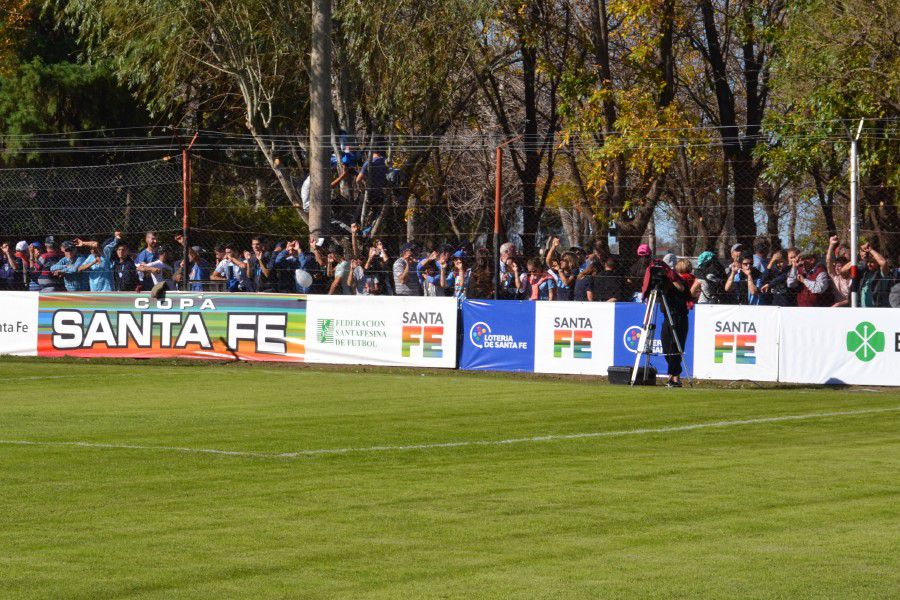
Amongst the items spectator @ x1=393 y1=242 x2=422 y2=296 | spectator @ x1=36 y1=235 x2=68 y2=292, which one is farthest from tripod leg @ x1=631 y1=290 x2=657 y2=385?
spectator @ x1=36 y1=235 x2=68 y2=292

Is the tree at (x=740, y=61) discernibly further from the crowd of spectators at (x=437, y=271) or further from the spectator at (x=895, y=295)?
the spectator at (x=895, y=295)

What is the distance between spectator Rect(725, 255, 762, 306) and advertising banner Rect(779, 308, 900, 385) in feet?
4.95

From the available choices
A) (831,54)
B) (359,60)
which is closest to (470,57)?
(359,60)

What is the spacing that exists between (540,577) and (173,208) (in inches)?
793

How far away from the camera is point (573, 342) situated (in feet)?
77.3

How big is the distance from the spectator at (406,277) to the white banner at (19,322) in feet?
22.1

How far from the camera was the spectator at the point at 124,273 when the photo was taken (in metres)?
26.9

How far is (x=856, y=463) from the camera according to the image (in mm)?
11609

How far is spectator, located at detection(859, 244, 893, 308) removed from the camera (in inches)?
884

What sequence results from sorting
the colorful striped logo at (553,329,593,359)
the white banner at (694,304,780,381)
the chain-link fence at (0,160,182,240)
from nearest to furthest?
1. the white banner at (694,304,780,381)
2. the colorful striped logo at (553,329,593,359)
3. the chain-link fence at (0,160,182,240)

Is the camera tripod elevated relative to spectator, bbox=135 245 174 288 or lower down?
lower down

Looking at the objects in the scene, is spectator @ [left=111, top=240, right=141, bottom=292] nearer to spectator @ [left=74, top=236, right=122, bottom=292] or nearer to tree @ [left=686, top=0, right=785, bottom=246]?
spectator @ [left=74, top=236, right=122, bottom=292]

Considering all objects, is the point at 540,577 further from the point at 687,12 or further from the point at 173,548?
the point at 687,12

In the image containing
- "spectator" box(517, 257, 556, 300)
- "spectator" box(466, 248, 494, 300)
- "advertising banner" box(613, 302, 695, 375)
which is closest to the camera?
"advertising banner" box(613, 302, 695, 375)
